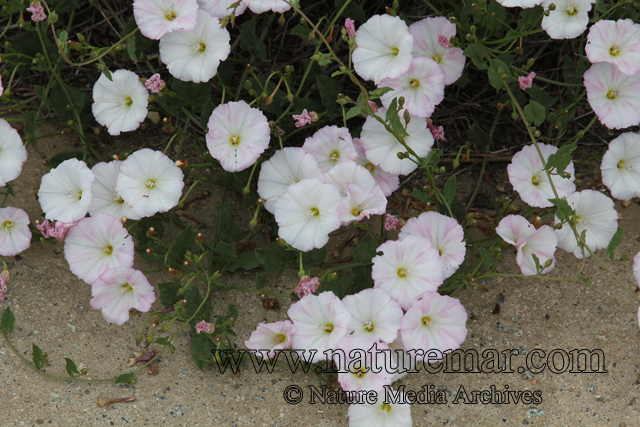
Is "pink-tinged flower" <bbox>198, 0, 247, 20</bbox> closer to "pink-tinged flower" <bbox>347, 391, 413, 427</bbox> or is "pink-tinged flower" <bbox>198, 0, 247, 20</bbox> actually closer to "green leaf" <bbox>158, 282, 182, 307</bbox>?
"green leaf" <bbox>158, 282, 182, 307</bbox>

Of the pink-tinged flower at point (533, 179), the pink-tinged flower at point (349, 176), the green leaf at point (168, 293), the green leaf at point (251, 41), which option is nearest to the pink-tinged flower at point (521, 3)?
the pink-tinged flower at point (533, 179)

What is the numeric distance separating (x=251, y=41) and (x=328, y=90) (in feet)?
1.02

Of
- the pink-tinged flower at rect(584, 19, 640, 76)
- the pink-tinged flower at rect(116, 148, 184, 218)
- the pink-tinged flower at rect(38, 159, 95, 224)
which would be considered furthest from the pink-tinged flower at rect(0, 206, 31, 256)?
the pink-tinged flower at rect(584, 19, 640, 76)

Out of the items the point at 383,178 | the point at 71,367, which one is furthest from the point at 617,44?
the point at 71,367

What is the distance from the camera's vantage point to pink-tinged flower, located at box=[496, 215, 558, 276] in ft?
5.43

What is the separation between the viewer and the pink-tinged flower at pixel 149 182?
67.5 inches

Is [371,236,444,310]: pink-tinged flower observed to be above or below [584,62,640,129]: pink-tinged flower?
below

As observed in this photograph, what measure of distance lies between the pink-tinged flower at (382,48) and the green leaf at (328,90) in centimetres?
12

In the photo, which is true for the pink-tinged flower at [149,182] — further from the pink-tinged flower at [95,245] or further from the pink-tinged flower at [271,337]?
the pink-tinged flower at [271,337]

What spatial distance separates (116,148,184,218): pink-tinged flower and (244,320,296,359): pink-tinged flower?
475 mm

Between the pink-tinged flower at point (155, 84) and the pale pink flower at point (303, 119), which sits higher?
the pale pink flower at point (303, 119)

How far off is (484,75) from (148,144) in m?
1.30

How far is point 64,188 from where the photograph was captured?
1.77 metres

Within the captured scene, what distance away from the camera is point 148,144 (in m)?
2.16
